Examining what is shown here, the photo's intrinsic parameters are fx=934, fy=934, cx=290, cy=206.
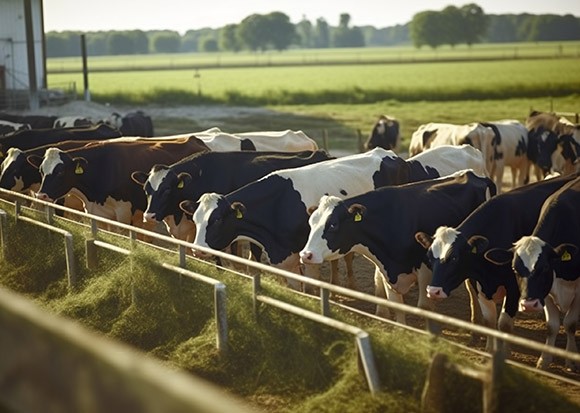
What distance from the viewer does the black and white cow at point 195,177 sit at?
1157 centimetres

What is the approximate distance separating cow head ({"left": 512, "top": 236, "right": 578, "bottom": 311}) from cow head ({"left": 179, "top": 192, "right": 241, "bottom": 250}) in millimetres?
3223

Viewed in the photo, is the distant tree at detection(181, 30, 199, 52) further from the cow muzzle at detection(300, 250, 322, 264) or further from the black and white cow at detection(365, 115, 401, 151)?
the cow muzzle at detection(300, 250, 322, 264)

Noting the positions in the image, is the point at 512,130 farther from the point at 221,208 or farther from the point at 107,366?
the point at 107,366

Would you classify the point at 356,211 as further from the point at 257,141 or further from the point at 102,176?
the point at 257,141

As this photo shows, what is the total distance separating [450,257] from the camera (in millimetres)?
8383

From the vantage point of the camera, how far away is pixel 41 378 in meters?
1.56

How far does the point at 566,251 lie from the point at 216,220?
12.2 ft

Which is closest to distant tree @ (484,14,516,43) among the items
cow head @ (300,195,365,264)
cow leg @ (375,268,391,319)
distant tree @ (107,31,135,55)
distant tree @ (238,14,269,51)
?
distant tree @ (238,14,269,51)

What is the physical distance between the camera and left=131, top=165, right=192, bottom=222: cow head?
11.5 m

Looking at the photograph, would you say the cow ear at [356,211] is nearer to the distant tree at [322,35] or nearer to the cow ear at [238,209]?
the cow ear at [238,209]

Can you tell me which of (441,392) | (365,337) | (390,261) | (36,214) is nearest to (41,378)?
(441,392)

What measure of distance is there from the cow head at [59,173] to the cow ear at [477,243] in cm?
642

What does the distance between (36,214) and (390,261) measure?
16.1ft

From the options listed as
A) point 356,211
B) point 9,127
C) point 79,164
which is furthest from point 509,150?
point 356,211
